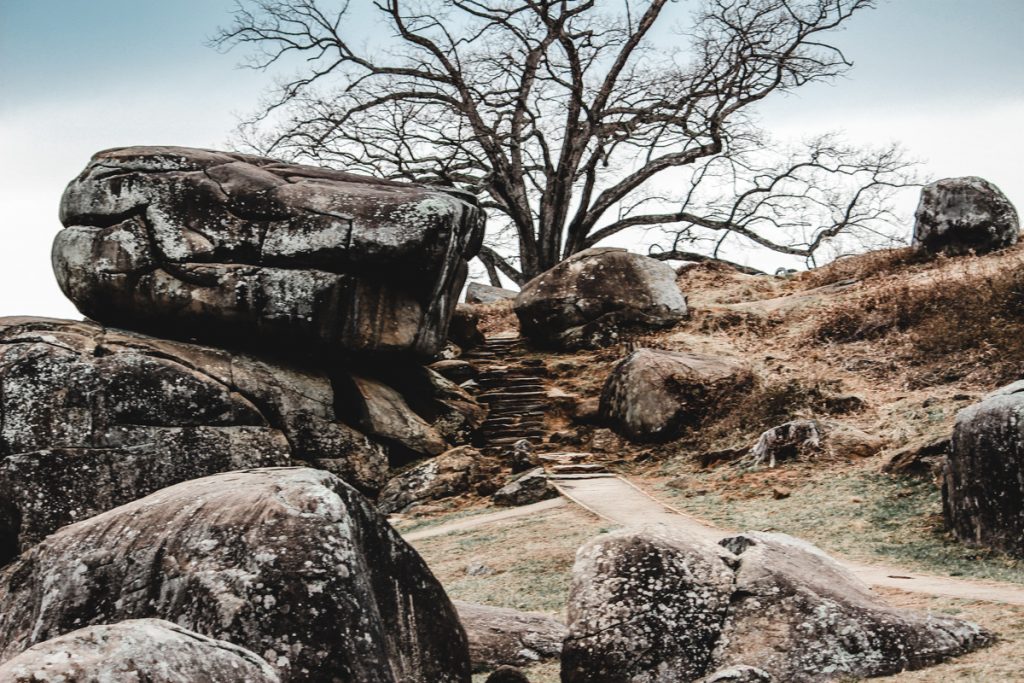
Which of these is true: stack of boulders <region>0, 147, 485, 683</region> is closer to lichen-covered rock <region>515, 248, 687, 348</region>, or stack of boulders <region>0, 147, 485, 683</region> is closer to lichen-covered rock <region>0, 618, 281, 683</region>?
lichen-covered rock <region>515, 248, 687, 348</region>

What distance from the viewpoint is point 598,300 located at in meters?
21.5

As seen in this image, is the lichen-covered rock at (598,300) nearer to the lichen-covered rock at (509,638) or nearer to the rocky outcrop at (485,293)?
the rocky outcrop at (485,293)

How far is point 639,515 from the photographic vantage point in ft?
39.1

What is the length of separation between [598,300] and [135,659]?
18.6m

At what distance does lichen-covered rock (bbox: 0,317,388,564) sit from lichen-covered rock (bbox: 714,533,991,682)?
985cm

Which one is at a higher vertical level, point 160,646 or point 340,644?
point 160,646

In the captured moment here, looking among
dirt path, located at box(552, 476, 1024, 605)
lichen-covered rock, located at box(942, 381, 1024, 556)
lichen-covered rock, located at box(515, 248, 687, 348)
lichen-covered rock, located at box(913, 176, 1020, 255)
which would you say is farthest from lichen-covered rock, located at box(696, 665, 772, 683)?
lichen-covered rock, located at box(913, 176, 1020, 255)

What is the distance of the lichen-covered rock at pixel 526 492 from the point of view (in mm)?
13672

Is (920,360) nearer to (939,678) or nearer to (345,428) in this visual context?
(345,428)

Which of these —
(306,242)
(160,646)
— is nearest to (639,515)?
(306,242)

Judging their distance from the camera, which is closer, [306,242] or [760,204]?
[306,242]

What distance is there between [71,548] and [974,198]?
1994 cm

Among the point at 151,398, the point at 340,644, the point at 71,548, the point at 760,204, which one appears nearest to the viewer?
the point at 340,644

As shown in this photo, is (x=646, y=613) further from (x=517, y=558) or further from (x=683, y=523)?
(x=683, y=523)
